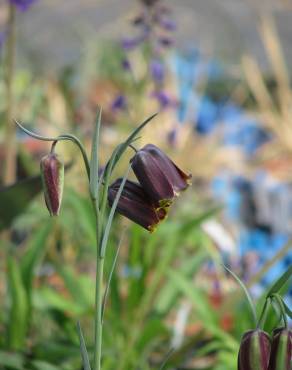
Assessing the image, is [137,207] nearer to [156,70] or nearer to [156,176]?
[156,176]

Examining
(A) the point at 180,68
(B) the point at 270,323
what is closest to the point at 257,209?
(A) the point at 180,68

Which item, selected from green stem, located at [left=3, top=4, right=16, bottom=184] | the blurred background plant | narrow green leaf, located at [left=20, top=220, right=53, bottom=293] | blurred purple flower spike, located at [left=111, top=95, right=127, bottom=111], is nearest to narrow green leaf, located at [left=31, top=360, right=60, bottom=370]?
the blurred background plant

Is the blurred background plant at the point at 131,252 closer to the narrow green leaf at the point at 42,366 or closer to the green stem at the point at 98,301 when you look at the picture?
the narrow green leaf at the point at 42,366

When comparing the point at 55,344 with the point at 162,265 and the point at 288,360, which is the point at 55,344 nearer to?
the point at 162,265

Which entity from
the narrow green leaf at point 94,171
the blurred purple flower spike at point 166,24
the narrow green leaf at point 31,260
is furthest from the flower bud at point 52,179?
the blurred purple flower spike at point 166,24

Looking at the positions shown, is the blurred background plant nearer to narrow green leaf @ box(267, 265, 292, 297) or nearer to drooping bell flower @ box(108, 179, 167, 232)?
drooping bell flower @ box(108, 179, 167, 232)
